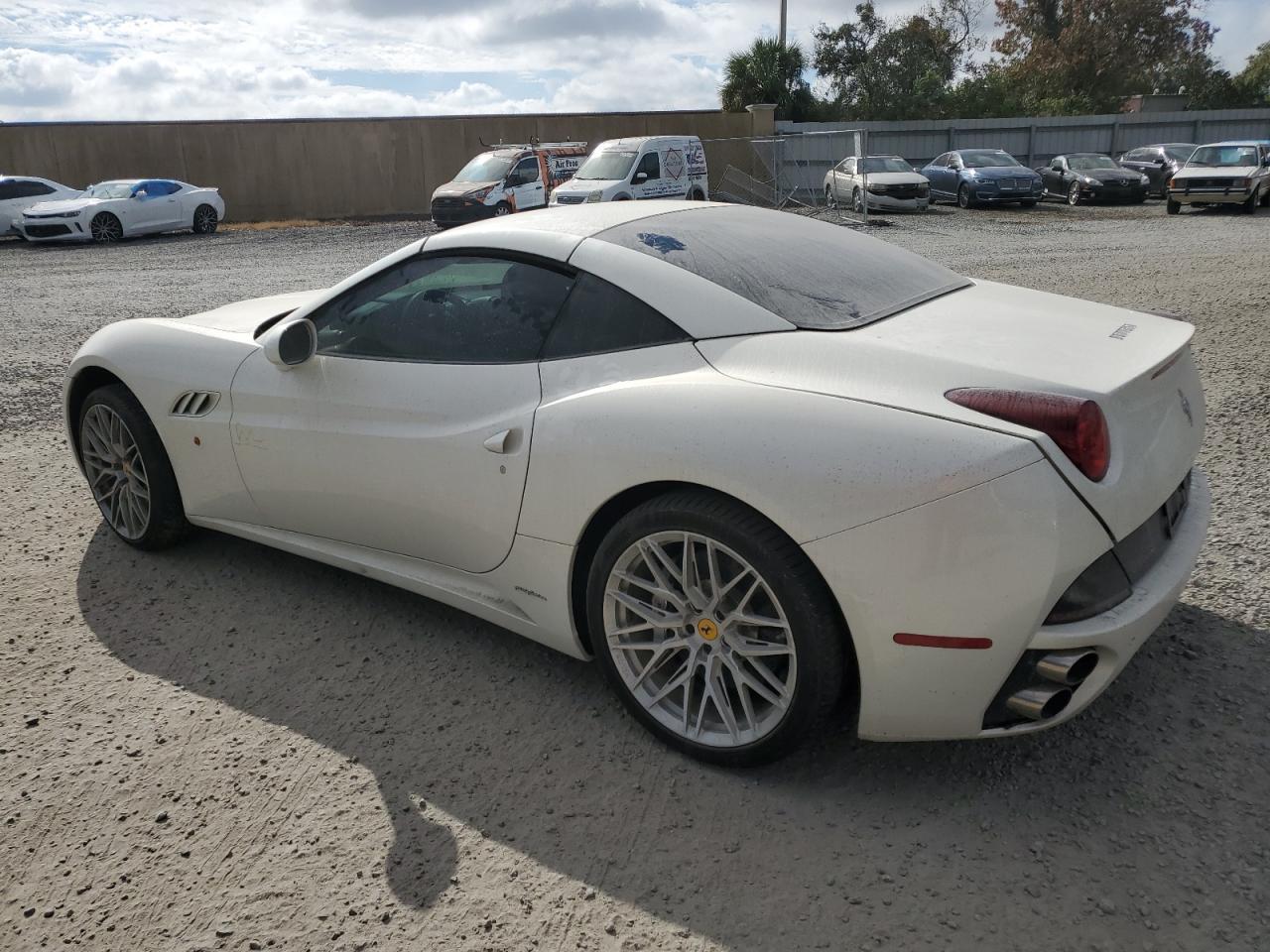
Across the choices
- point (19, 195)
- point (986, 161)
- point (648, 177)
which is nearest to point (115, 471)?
point (648, 177)

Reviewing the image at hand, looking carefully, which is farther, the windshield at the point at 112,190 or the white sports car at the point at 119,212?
the windshield at the point at 112,190

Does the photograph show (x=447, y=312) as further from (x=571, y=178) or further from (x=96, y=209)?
(x=96, y=209)

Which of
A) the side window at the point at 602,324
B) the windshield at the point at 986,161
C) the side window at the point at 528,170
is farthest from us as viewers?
the windshield at the point at 986,161

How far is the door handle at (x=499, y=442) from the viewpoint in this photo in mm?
2934

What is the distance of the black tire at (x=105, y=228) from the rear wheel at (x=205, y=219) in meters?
1.98

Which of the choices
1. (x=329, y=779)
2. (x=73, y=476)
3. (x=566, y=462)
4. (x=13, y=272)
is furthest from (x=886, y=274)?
(x=13, y=272)

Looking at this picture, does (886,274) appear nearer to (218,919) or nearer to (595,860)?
(595,860)

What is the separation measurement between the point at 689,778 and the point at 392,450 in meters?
1.37

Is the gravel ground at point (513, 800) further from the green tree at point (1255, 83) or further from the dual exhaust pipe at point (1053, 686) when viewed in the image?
the green tree at point (1255, 83)

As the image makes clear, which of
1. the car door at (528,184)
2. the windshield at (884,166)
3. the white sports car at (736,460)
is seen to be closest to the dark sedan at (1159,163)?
the windshield at (884,166)

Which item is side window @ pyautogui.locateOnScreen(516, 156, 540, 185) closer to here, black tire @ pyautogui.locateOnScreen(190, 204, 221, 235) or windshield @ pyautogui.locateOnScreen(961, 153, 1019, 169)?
black tire @ pyautogui.locateOnScreen(190, 204, 221, 235)

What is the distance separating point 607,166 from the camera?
66.0ft

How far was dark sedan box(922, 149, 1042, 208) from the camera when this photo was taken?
22.9 metres

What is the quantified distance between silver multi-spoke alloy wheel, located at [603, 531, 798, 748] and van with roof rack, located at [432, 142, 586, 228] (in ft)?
61.0
